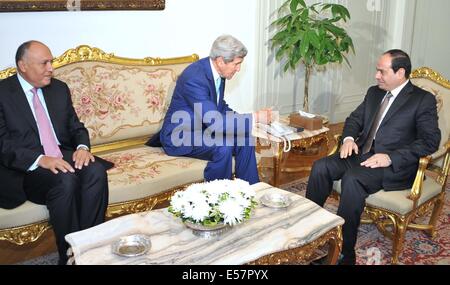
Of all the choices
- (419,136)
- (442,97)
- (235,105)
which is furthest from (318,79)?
(419,136)

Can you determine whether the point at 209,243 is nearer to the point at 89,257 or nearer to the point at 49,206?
the point at 89,257

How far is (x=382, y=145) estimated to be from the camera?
2.89m

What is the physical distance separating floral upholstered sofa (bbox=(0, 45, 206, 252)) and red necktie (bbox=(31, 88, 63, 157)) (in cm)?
32

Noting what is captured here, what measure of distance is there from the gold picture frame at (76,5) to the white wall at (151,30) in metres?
0.05

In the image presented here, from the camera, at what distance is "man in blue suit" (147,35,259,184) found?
3.04 meters

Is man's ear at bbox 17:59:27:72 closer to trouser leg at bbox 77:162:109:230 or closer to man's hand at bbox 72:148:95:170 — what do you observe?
man's hand at bbox 72:148:95:170

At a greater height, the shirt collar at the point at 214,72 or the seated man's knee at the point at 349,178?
the shirt collar at the point at 214,72

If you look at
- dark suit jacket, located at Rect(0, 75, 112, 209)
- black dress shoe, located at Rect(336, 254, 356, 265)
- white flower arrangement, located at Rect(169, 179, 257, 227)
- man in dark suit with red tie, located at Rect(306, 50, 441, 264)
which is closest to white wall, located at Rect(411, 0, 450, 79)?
man in dark suit with red tie, located at Rect(306, 50, 441, 264)

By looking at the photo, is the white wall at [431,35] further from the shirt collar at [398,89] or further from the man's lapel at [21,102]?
the man's lapel at [21,102]

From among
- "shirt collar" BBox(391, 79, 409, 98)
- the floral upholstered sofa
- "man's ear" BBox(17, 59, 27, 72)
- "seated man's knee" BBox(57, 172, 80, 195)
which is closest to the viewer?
"seated man's knee" BBox(57, 172, 80, 195)

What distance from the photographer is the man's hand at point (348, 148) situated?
2936 millimetres

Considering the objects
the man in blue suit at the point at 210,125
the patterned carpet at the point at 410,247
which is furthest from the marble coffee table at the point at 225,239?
the man in blue suit at the point at 210,125

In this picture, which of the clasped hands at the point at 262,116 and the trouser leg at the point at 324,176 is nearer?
the trouser leg at the point at 324,176

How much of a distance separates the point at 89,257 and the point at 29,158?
92 centimetres
